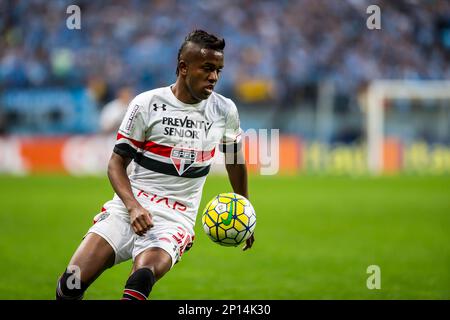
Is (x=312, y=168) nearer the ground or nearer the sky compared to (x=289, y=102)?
nearer the ground

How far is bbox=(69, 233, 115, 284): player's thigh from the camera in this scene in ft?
14.5

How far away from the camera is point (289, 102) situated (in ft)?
82.7

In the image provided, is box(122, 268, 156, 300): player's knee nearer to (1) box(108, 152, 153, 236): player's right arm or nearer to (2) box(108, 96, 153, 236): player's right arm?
(1) box(108, 152, 153, 236): player's right arm

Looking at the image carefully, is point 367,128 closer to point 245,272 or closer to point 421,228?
point 421,228

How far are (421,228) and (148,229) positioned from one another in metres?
8.04

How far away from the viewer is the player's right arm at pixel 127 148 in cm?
456

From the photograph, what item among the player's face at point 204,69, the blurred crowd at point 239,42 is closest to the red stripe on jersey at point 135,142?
the player's face at point 204,69

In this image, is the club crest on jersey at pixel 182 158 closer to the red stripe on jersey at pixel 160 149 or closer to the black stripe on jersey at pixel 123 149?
the red stripe on jersey at pixel 160 149

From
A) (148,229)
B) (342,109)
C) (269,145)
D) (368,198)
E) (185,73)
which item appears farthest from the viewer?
(342,109)

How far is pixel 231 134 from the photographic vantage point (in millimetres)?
5141

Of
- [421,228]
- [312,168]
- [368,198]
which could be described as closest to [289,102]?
[312,168]

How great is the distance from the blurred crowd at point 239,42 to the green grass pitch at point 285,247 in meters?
7.52

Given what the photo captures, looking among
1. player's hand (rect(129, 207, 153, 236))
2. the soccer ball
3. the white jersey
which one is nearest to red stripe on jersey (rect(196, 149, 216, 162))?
the white jersey

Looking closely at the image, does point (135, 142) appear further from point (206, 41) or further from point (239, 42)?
point (239, 42)
